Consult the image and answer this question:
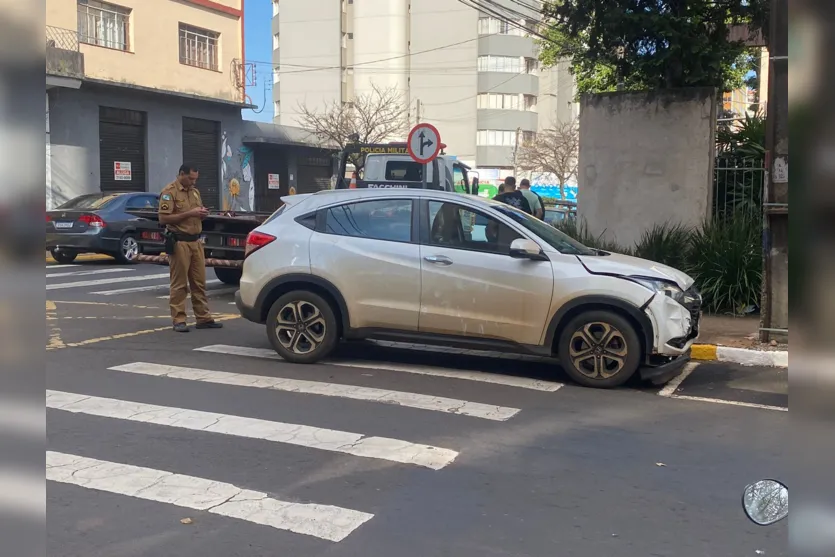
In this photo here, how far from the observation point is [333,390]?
24.1 feet

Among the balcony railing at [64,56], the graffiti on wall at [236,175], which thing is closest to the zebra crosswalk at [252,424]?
the balcony railing at [64,56]

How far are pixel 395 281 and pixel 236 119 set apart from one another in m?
26.0

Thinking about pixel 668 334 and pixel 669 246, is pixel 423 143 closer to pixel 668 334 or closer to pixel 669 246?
pixel 669 246

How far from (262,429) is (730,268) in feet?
24.6

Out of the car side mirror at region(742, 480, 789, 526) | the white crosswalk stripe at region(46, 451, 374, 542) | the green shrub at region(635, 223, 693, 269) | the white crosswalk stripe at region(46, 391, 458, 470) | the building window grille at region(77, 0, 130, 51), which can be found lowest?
the white crosswalk stripe at region(46, 451, 374, 542)

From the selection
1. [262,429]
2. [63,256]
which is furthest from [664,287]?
[63,256]

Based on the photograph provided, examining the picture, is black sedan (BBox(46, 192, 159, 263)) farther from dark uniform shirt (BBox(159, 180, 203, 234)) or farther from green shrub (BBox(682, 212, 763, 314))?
green shrub (BBox(682, 212, 763, 314))

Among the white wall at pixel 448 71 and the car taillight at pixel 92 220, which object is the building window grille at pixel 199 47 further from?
the white wall at pixel 448 71

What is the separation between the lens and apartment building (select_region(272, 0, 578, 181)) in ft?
207

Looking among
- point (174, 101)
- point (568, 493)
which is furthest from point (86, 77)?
point (568, 493)

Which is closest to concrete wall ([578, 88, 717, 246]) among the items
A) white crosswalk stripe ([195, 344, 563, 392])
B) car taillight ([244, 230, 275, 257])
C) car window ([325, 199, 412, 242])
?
white crosswalk stripe ([195, 344, 563, 392])

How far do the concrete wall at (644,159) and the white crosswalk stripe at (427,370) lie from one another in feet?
18.7

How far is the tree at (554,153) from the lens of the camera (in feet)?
169

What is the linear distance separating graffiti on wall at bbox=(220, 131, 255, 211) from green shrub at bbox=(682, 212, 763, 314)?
73.5ft
